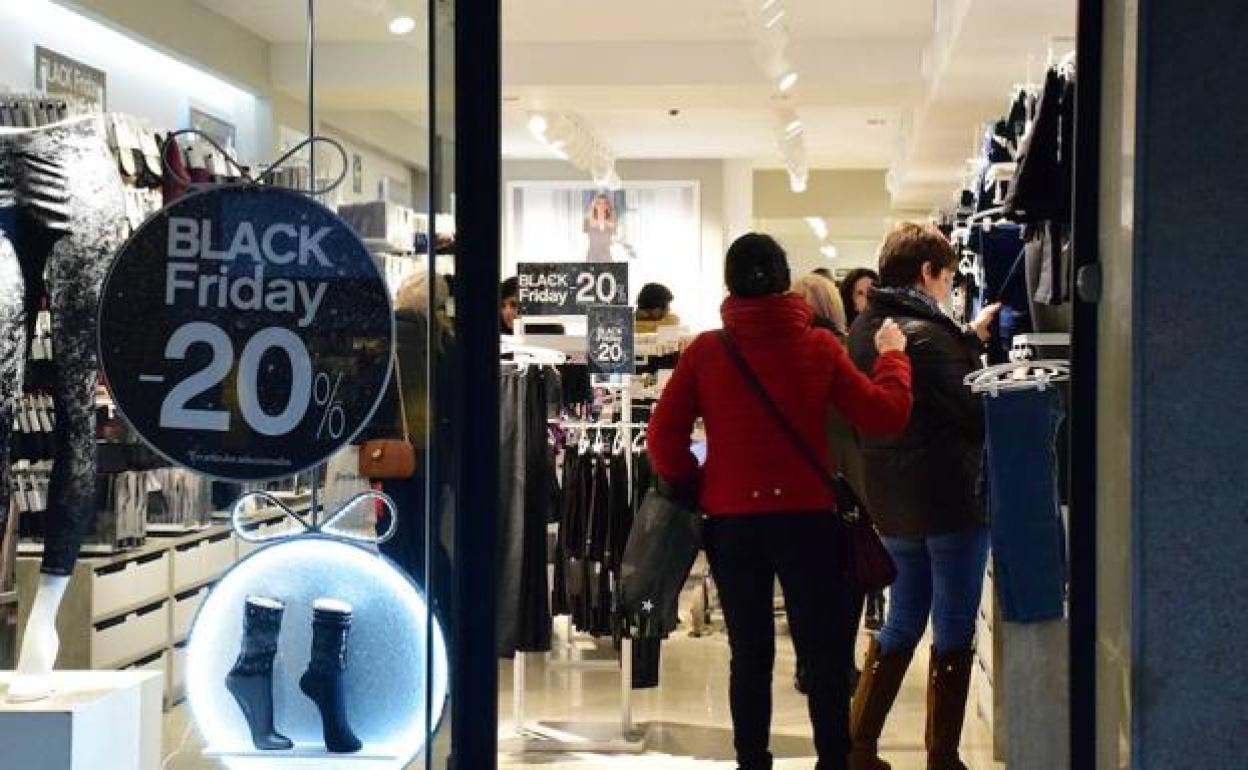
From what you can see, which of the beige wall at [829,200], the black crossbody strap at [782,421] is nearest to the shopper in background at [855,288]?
the black crossbody strap at [782,421]

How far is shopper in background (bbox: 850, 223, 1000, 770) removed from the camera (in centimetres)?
425

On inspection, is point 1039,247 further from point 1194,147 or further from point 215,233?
point 215,233

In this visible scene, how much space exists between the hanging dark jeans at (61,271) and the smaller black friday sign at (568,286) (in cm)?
450

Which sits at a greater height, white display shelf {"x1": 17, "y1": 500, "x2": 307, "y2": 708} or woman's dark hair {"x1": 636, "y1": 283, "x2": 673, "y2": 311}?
woman's dark hair {"x1": 636, "y1": 283, "x2": 673, "y2": 311}

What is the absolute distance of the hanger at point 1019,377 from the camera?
3615 mm

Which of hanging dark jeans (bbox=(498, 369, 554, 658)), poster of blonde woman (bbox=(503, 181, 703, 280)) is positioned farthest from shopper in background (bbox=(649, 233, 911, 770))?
poster of blonde woman (bbox=(503, 181, 703, 280))

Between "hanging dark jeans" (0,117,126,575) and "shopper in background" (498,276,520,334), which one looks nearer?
"hanging dark jeans" (0,117,126,575)

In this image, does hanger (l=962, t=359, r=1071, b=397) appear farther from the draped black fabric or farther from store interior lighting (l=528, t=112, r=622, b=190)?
store interior lighting (l=528, t=112, r=622, b=190)

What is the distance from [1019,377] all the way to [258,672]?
2573 millimetres

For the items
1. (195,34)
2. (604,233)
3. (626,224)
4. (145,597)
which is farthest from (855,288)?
(626,224)

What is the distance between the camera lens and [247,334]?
7.57 ft

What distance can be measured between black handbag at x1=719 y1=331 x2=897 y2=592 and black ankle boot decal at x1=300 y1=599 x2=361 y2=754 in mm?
1698

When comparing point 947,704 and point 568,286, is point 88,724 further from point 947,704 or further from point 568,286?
point 568,286

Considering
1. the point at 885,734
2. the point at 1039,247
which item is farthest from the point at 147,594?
the point at 885,734
